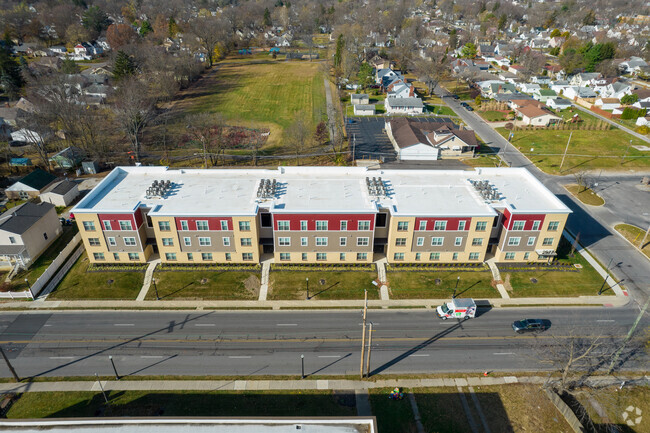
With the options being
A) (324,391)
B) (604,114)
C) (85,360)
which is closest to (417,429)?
(324,391)

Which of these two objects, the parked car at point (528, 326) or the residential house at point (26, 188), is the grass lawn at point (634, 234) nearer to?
the parked car at point (528, 326)

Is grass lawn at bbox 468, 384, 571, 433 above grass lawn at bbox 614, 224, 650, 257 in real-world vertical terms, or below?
below

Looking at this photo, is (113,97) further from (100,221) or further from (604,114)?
(604,114)

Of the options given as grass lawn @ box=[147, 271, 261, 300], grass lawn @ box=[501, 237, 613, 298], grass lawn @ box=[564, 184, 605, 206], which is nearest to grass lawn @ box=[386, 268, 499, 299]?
grass lawn @ box=[501, 237, 613, 298]

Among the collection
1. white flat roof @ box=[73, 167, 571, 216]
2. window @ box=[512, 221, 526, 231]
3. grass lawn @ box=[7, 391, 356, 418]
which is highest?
white flat roof @ box=[73, 167, 571, 216]

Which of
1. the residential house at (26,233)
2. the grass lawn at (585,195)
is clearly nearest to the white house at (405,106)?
the grass lawn at (585,195)

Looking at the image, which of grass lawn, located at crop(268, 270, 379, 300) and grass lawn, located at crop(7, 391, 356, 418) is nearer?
grass lawn, located at crop(7, 391, 356, 418)

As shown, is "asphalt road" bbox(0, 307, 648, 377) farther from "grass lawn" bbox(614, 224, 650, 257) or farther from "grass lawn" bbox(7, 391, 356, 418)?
"grass lawn" bbox(614, 224, 650, 257)
